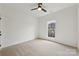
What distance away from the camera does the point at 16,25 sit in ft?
15.2

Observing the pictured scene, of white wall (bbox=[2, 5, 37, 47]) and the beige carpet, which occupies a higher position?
white wall (bbox=[2, 5, 37, 47])

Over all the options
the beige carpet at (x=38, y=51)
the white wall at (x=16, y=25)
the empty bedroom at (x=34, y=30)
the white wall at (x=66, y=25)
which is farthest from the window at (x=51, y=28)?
the beige carpet at (x=38, y=51)

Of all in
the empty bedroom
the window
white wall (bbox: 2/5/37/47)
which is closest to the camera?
the empty bedroom

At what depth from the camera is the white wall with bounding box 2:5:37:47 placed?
12.7 feet

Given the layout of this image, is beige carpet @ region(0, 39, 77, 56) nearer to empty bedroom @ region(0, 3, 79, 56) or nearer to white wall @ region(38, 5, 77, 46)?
empty bedroom @ region(0, 3, 79, 56)

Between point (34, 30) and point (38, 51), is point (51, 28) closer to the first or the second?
point (34, 30)

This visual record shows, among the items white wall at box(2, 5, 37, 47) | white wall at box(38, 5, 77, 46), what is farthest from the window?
white wall at box(2, 5, 37, 47)

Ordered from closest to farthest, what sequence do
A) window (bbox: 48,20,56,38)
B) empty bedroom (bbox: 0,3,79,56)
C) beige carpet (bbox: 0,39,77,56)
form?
beige carpet (bbox: 0,39,77,56) < empty bedroom (bbox: 0,3,79,56) < window (bbox: 48,20,56,38)

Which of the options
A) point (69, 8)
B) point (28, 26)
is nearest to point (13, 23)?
point (28, 26)

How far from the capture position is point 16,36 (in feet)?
15.2

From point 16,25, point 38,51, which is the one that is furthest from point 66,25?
point 16,25

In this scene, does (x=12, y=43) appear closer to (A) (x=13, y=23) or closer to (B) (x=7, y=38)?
(B) (x=7, y=38)

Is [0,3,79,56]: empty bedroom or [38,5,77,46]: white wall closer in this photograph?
[0,3,79,56]: empty bedroom

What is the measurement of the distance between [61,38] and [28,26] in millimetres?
2595
